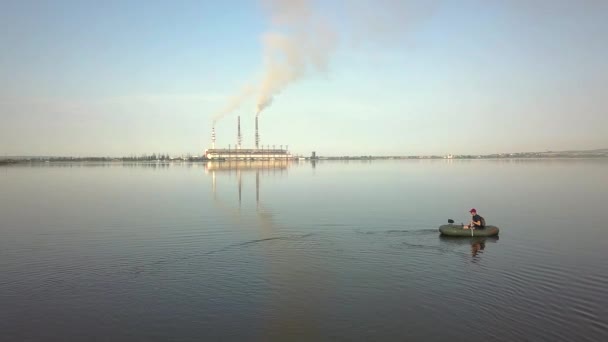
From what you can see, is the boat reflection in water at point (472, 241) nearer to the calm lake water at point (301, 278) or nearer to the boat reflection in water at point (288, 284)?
the calm lake water at point (301, 278)

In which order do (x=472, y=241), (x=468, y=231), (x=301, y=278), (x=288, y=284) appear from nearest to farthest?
(x=288, y=284) → (x=301, y=278) → (x=472, y=241) → (x=468, y=231)

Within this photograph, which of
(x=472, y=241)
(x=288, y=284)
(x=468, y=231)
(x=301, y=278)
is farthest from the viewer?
(x=468, y=231)

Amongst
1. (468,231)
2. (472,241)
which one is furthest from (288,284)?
(468,231)

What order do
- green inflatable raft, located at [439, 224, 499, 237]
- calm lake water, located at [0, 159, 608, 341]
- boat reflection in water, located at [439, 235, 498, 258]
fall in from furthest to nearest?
green inflatable raft, located at [439, 224, 499, 237], boat reflection in water, located at [439, 235, 498, 258], calm lake water, located at [0, 159, 608, 341]

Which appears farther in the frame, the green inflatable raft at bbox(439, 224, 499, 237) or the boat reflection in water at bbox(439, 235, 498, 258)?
the green inflatable raft at bbox(439, 224, 499, 237)

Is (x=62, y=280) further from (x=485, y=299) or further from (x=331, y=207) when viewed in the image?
(x=331, y=207)

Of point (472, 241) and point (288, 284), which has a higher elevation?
point (472, 241)

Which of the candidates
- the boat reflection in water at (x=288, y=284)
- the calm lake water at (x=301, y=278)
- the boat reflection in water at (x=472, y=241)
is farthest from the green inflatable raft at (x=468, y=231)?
the boat reflection in water at (x=288, y=284)

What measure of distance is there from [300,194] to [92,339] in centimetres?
4768

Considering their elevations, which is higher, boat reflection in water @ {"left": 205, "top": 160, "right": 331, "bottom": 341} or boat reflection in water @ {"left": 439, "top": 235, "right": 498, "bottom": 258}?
boat reflection in water @ {"left": 439, "top": 235, "right": 498, "bottom": 258}

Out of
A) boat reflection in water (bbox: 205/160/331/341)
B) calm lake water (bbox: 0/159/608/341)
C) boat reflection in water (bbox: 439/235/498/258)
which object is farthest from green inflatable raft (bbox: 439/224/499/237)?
boat reflection in water (bbox: 205/160/331/341)

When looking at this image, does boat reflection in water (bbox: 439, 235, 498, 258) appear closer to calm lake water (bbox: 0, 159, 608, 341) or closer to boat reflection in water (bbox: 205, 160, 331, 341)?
calm lake water (bbox: 0, 159, 608, 341)

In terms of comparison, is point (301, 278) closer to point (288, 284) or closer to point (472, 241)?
point (288, 284)

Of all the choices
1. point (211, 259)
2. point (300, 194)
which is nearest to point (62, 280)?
point (211, 259)
